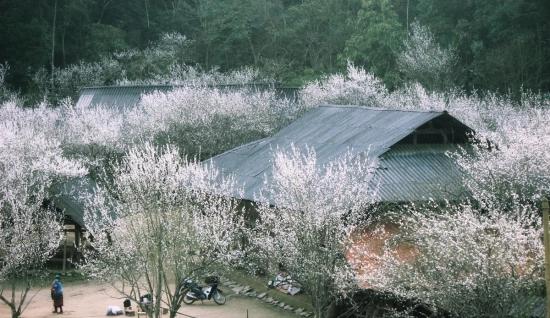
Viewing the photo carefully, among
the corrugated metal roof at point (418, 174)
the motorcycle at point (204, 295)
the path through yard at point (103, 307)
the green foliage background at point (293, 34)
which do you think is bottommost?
the path through yard at point (103, 307)

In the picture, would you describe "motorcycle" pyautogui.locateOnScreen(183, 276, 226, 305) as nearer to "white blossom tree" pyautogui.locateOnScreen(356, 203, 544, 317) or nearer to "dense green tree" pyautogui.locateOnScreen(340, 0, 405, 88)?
"white blossom tree" pyautogui.locateOnScreen(356, 203, 544, 317)

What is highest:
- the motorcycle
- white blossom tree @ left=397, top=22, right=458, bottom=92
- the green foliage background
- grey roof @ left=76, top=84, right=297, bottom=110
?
the green foliage background

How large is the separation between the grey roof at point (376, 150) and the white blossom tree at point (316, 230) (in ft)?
6.38

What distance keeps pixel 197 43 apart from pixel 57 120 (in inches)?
839

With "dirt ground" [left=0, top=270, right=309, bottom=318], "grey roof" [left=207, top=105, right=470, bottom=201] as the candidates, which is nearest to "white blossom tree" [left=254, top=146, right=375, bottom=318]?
"grey roof" [left=207, top=105, right=470, bottom=201]

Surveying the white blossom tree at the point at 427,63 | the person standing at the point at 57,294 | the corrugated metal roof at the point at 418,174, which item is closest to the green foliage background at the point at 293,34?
the white blossom tree at the point at 427,63

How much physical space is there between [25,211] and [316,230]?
11162 millimetres

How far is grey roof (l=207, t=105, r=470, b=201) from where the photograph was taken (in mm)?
21859

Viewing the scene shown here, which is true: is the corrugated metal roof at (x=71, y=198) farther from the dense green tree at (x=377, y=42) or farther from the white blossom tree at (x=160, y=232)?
the dense green tree at (x=377, y=42)

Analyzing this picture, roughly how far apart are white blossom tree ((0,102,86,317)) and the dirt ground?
1.79 ft

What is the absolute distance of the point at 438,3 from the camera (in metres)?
53.9

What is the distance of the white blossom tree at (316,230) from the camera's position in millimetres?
17797

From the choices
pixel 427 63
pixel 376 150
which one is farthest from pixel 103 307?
pixel 427 63

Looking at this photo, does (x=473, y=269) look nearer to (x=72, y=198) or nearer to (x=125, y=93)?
(x=72, y=198)
